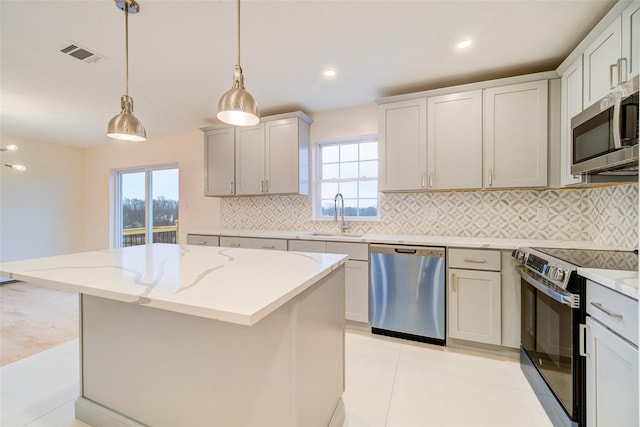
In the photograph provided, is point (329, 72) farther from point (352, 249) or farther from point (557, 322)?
point (557, 322)

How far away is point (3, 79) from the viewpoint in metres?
2.67

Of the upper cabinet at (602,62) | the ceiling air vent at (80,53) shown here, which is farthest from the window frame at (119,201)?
the upper cabinet at (602,62)

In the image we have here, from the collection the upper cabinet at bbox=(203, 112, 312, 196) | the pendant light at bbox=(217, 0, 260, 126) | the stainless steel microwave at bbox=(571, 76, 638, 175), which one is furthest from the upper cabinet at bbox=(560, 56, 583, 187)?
the upper cabinet at bbox=(203, 112, 312, 196)

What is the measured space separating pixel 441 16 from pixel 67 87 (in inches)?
143

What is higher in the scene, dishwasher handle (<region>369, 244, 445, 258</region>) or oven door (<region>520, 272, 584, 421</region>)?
dishwasher handle (<region>369, 244, 445, 258</region>)

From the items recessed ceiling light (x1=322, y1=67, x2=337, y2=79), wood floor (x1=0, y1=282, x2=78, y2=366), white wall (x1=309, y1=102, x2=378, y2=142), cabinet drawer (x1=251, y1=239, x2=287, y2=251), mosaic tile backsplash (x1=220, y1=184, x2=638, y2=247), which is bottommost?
wood floor (x1=0, y1=282, x2=78, y2=366)

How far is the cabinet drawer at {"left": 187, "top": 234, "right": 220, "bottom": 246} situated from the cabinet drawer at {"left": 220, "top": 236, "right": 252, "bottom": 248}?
3.7 inches

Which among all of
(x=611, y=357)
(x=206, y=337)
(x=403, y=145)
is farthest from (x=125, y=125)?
(x=611, y=357)

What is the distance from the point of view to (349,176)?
346 centimetres

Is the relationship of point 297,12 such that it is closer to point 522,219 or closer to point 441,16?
point 441,16

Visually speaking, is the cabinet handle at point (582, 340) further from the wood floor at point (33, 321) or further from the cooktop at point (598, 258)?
the wood floor at point (33, 321)

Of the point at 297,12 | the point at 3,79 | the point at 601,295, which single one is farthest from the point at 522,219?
the point at 3,79

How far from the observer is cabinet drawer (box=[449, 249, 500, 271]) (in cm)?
219

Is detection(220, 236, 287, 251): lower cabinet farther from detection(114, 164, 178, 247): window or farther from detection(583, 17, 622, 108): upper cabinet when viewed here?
detection(583, 17, 622, 108): upper cabinet
